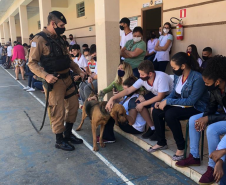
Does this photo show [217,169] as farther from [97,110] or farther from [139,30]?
[139,30]

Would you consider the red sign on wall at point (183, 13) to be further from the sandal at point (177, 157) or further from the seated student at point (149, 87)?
the sandal at point (177, 157)

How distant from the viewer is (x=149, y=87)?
3723 millimetres

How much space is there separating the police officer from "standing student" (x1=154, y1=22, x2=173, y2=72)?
11.5 ft

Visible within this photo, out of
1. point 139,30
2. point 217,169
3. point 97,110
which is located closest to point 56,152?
point 97,110

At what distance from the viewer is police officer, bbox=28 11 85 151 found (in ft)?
11.5

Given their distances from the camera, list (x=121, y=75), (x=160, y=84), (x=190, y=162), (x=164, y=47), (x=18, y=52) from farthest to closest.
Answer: (x=18, y=52) < (x=164, y=47) < (x=121, y=75) < (x=160, y=84) < (x=190, y=162)

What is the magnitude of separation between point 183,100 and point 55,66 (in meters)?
1.96

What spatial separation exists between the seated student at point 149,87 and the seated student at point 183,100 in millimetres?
308

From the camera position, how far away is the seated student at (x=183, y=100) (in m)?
3.00

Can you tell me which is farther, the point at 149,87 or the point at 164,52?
the point at 164,52

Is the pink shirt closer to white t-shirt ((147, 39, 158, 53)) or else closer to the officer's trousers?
white t-shirt ((147, 39, 158, 53))

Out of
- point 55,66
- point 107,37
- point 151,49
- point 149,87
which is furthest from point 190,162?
point 151,49

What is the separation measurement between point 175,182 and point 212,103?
106 centimetres

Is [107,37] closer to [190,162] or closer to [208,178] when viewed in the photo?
[190,162]
